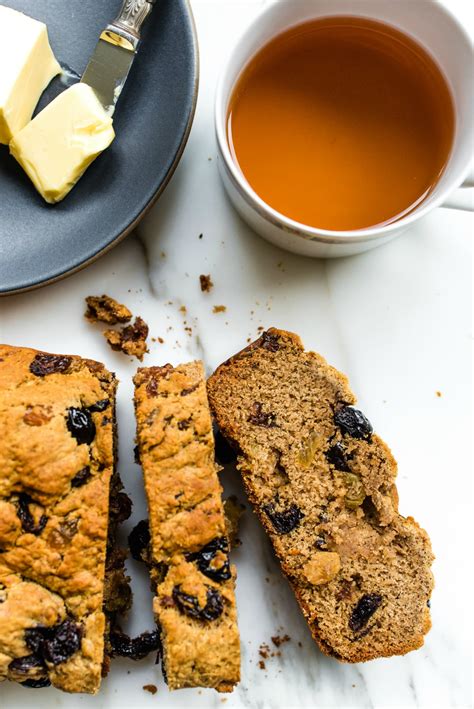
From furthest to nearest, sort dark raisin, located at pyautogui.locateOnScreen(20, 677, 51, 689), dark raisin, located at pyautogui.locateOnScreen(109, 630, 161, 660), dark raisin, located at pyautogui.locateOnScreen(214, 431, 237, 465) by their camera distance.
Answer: dark raisin, located at pyautogui.locateOnScreen(214, 431, 237, 465) < dark raisin, located at pyautogui.locateOnScreen(109, 630, 161, 660) < dark raisin, located at pyautogui.locateOnScreen(20, 677, 51, 689)

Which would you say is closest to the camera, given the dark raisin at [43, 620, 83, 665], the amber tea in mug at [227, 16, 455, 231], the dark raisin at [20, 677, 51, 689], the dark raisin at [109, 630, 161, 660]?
the dark raisin at [43, 620, 83, 665]

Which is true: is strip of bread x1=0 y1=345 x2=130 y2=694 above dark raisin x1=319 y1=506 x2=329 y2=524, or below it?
below

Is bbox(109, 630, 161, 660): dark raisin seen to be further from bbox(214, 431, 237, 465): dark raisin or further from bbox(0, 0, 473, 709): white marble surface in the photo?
bbox(214, 431, 237, 465): dark raisin

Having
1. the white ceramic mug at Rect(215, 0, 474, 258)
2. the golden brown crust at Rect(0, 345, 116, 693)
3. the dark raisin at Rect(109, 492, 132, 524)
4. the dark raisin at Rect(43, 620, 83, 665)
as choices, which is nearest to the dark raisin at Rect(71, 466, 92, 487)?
the golden brown crust at Rect(0, 345, 116, 693)

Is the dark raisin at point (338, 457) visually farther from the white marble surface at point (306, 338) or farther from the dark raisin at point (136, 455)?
the dark raisin at point (136, 455)

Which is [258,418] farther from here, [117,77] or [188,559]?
[117,77]

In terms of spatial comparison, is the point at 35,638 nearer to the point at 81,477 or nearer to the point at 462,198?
the point at 81,477

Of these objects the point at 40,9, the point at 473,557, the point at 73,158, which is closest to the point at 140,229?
the point at 73,158
